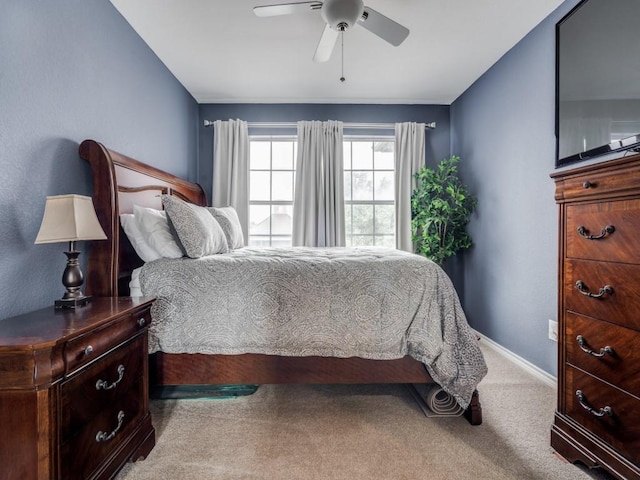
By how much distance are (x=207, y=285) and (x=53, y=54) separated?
1.44m

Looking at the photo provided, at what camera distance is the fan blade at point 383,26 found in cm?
193

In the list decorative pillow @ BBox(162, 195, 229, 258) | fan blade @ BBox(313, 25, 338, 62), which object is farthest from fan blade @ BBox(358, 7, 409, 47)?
decorative pillow @ BBox(162, 195, 229, 258)

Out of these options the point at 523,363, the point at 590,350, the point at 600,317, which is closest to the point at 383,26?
the point at 600,317

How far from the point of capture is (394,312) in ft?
5.76

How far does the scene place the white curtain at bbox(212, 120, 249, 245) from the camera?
3771 millimetres

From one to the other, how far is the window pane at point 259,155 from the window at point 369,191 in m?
0.97

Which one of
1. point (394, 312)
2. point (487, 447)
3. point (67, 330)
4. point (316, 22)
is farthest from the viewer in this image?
point (316, 22)

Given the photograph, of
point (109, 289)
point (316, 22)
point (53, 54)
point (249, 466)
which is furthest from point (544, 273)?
point (53, 54)

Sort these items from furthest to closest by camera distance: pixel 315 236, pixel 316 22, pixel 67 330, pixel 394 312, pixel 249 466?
pixel 315 236, pixel 316 22, pixel 394 312, pixel 249 466, pixel 67 330

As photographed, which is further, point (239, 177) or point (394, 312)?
point (239, 177)

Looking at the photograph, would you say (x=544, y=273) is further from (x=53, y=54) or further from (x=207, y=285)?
(x=53, y=54)

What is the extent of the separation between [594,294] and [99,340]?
1949mm

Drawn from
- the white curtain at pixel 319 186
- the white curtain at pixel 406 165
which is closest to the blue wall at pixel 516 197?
the white curtain at pixel 406 165

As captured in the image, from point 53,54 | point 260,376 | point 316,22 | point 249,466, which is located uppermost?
point 316,22
